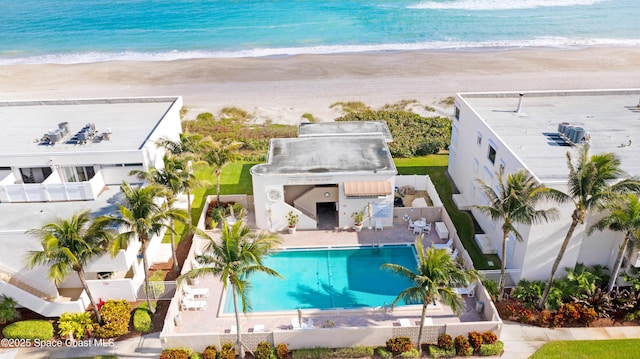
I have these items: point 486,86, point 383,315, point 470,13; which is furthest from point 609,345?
point 470,13

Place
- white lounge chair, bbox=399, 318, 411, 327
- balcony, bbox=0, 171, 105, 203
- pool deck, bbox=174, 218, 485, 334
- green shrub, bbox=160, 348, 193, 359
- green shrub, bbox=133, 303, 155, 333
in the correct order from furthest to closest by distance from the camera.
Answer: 1. balcony, bbox=0, 171, 105, 203
2. pool deck, bbox=174, 218, 485, 334
3. green shrub, bbox=133, 303, 155, 333
4. white lounge chair, bbox=399, 318, 411, 327
5. green shrub, bbox=160, 348, 193, 359

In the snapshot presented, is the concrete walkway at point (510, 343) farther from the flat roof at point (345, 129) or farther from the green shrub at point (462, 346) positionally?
the flat roof at point (345, 129)

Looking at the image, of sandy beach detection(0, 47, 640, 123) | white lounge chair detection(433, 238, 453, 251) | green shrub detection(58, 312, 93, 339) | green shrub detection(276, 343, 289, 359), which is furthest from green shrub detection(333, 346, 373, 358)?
sandy beach detection(0, 47, 640, 123)

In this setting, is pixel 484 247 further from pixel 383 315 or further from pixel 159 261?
pixel 159 261

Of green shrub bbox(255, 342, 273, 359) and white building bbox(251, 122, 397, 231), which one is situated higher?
white building bbox(251, 122, 397, 231)

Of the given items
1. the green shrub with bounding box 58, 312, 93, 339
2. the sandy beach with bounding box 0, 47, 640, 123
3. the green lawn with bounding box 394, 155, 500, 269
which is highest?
the sandy beach with bounding box 0, 47, 640, 123

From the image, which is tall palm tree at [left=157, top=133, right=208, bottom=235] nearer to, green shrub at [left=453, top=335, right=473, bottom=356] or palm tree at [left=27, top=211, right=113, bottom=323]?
palm tree at [left=27, top=211, right=113, bottom=323]
